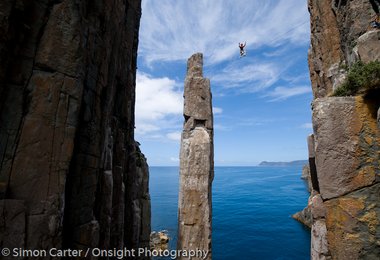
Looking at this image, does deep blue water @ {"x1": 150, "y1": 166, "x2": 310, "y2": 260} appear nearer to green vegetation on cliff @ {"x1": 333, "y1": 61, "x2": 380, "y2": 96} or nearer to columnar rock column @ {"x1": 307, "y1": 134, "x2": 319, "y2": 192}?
columnar rock column @ {"x1": 307, "y1": 134, "x2": 319, "y2": 192}

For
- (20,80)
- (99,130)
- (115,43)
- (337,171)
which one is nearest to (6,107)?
(20,80)

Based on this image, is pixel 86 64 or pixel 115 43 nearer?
pixel 86 64

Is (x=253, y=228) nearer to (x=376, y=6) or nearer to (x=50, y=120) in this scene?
(x=376, y=6)

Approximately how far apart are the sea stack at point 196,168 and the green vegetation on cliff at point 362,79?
7556 mm

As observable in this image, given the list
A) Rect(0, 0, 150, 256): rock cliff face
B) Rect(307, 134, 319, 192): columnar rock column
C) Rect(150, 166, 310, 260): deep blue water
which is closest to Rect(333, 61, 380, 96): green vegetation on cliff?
Rect(307, 134, 319, 192): columnar rock column

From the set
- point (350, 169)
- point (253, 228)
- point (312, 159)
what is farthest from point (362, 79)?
point (253, 228)

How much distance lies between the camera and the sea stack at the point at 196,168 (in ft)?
44.6

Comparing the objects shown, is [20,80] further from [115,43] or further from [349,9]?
[349,9]

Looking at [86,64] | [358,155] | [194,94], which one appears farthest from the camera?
[194,94]

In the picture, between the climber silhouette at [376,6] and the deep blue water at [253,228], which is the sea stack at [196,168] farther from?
the deep blue water at [253,228]

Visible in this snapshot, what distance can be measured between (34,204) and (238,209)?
74.6m

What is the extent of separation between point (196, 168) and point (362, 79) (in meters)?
8.83

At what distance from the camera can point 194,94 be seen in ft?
48.9

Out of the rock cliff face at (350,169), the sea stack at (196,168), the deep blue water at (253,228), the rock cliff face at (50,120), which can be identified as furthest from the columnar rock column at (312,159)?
the deep blue water at (253,228)
